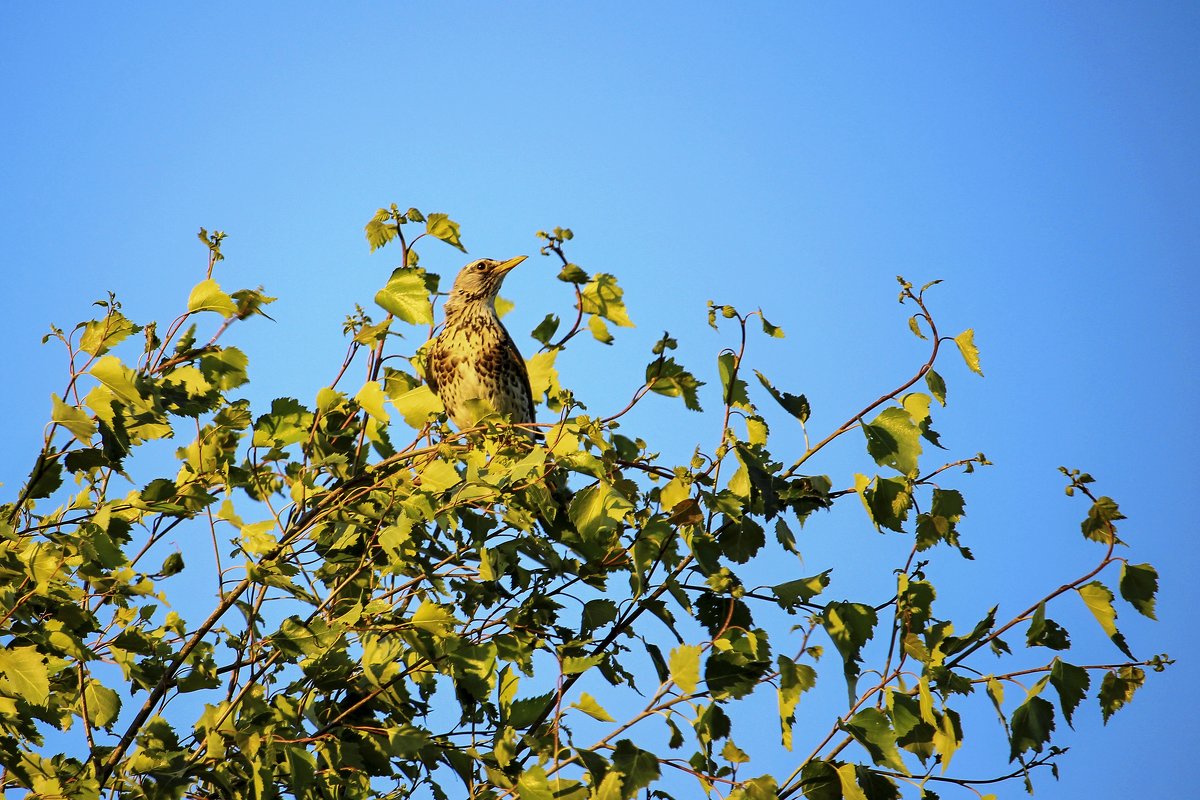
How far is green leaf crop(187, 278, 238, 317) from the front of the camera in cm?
394

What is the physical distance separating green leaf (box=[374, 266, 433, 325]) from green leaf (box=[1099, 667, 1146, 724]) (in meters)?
2.67

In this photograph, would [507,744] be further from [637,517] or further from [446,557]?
[446,557]

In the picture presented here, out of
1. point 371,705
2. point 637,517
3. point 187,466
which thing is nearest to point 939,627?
point 637,517

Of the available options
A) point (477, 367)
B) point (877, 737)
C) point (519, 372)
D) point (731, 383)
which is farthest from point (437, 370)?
point (877, 737)

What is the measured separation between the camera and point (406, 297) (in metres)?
4.45

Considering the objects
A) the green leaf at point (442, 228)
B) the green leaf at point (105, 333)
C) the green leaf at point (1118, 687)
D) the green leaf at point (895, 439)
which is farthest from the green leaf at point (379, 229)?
the green leaf at point (1118, 687)

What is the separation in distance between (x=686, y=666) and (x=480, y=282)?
501 cm

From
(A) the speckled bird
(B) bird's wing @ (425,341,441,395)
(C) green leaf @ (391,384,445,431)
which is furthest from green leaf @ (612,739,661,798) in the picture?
(B) bird's wing @ (425,341,441,395)

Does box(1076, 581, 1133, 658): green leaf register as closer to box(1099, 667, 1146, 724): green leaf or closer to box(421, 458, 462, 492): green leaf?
box(1099, 667, 1146, 724): green leaf

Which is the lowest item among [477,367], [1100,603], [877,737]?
[877,737]

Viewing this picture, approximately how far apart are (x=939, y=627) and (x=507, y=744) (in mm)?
1442

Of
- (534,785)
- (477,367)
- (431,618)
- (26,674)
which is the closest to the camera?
(534,785)

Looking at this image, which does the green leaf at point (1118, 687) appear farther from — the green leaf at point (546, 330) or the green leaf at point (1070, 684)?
the green leaf at point (546, 330)

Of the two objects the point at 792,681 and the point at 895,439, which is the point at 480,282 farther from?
the point at 792,681
